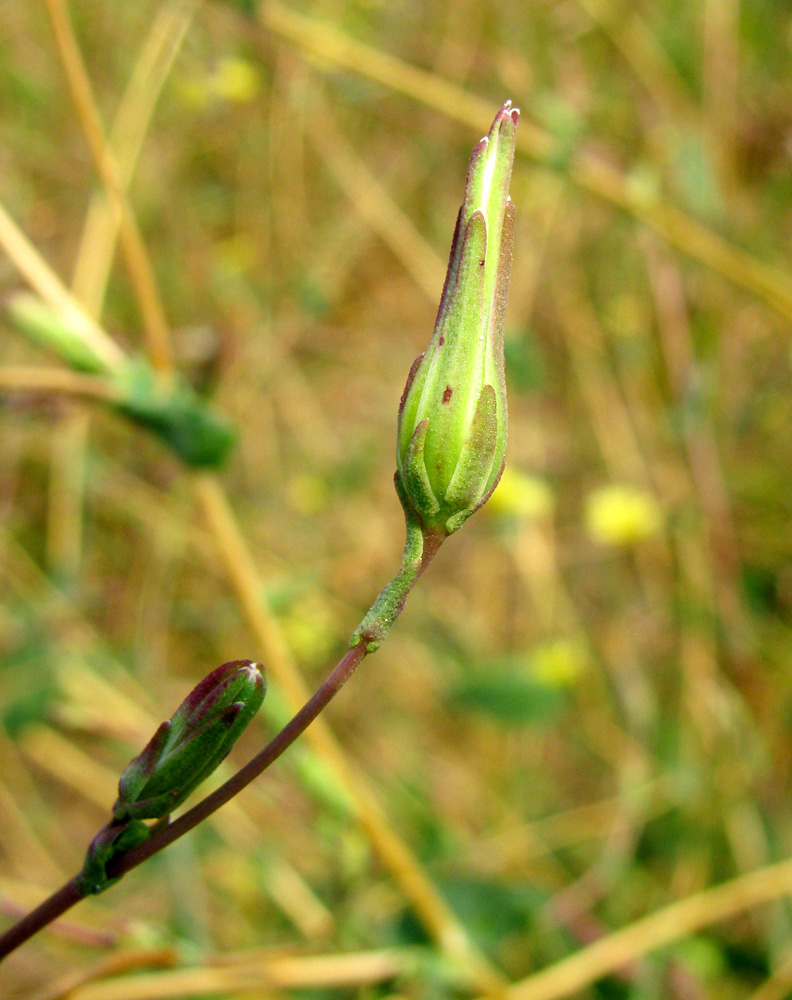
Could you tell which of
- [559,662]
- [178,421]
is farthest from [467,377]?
[559,662]

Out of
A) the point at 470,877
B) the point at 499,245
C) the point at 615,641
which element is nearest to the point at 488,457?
the point at 499,245

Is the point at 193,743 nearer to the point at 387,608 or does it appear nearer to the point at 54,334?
the point at 387,608

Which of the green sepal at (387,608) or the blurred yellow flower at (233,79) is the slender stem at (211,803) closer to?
the green sepal at (387,608)

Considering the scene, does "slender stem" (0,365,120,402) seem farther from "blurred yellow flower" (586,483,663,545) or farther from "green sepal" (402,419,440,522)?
"blurred yellow flower" (586,483,663,545)

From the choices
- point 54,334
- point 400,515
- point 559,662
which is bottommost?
point 559,662

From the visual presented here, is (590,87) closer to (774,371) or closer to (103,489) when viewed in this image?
(774,371)
